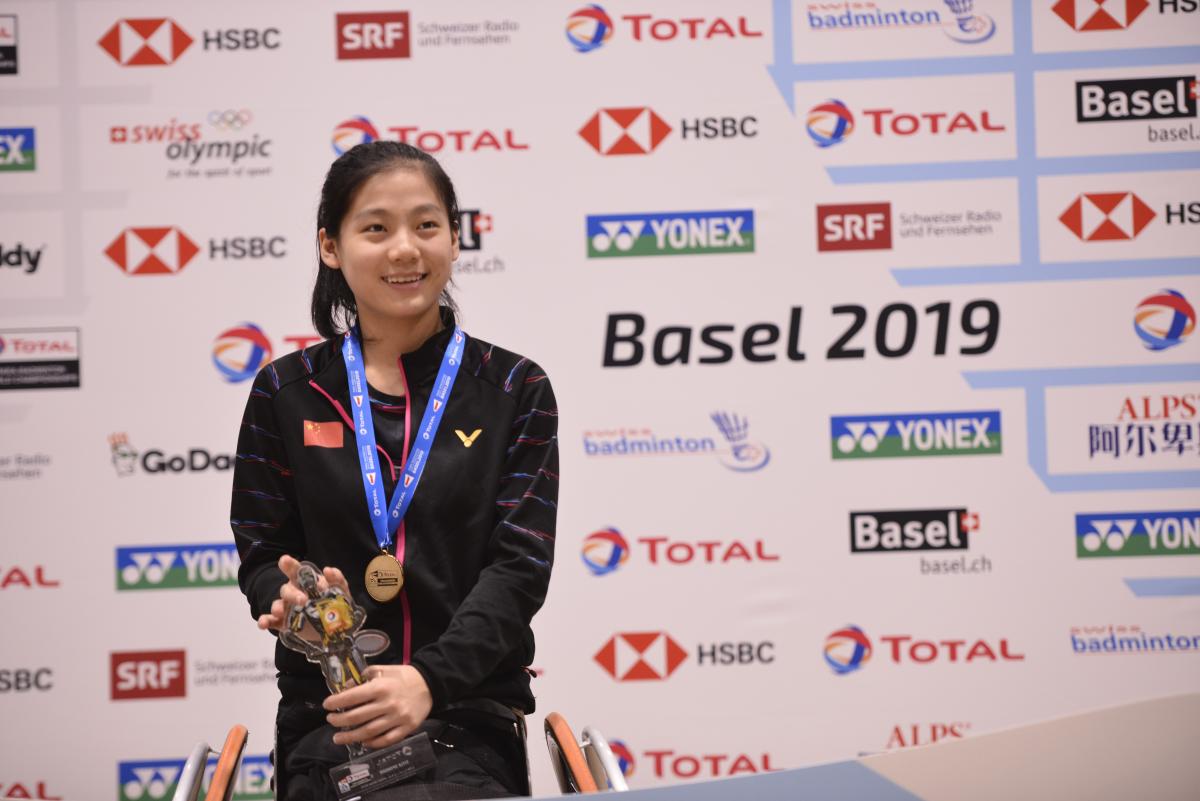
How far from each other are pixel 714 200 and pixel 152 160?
72.1 inches

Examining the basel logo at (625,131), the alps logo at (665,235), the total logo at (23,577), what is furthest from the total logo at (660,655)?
the total logo at (23,577)

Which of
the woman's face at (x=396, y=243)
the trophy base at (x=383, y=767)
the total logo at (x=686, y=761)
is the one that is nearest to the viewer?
the trophy base at (x=383, y=767)

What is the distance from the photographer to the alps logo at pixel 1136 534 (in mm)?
3420

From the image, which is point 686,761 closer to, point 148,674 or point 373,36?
point 148,674

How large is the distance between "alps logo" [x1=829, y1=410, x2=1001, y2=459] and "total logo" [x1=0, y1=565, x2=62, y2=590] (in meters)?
2.58

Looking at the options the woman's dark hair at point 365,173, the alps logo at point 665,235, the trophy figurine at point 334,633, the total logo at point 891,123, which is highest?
the total logo at point 891,123

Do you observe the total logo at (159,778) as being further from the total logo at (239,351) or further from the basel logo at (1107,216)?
the basel logo at (1107,216)

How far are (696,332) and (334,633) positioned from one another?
229 cm

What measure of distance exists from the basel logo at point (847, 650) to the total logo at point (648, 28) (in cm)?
196

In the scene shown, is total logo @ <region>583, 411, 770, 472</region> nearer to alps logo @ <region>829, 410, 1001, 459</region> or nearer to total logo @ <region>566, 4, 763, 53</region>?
alps logo @ <region>829, 410, 1001, 459</region>

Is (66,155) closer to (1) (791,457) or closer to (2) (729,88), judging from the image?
(2) (729,88)

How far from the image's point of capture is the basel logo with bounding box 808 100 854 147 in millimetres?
3434

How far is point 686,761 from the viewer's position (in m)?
3.38

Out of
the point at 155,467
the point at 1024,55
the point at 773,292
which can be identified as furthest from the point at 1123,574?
the point at 155,467
